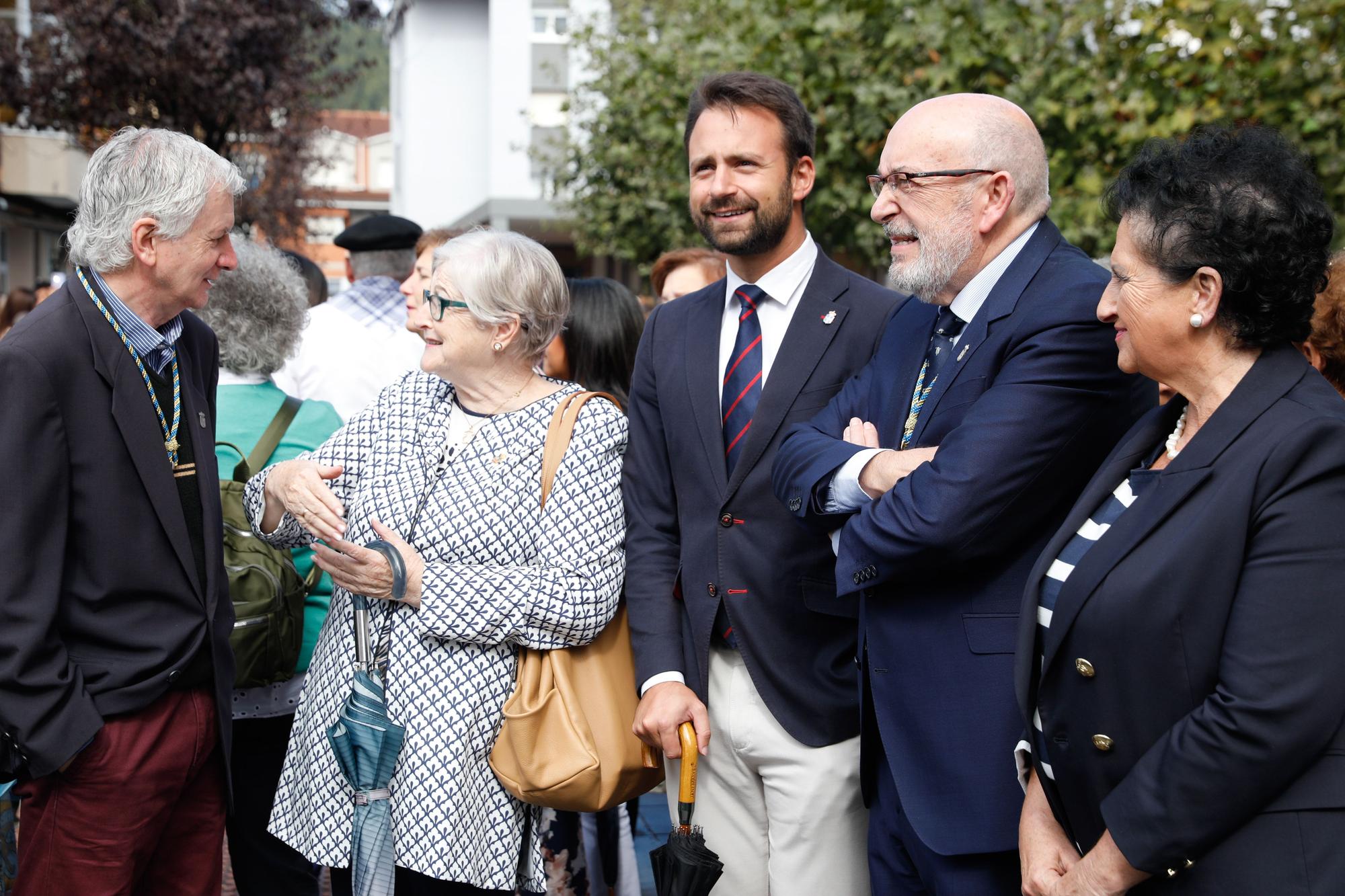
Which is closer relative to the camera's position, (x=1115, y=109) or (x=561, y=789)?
(x=561, y=789)

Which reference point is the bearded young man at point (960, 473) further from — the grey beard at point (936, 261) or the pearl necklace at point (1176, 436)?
the pearl necklace at point (1176, 436)

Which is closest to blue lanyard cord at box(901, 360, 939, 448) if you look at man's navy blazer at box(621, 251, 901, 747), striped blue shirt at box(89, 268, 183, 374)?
man's navy blazer at box(621, 251, 901, 747)

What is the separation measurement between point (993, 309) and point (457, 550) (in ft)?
4.51

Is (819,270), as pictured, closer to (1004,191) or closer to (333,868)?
(1004,191)

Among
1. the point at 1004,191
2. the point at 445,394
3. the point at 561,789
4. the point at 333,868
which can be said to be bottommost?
the point at 333,868

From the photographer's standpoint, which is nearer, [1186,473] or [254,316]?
[1186,473]

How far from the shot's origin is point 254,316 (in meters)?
3.94

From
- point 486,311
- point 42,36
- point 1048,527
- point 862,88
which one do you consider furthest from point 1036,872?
point 42,36

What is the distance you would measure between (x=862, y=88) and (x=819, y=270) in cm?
660

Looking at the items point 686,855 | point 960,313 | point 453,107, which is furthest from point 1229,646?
point 453,107

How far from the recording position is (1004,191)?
8.56 ft

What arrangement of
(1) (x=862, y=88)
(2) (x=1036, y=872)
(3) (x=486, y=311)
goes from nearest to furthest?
(2) (x=1036, y=872), (3) (x=486, y=311), (1) (x=862, y=88)

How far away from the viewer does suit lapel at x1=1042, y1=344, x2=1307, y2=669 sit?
201 centimetres

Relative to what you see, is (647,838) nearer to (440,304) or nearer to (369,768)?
(369,768)
